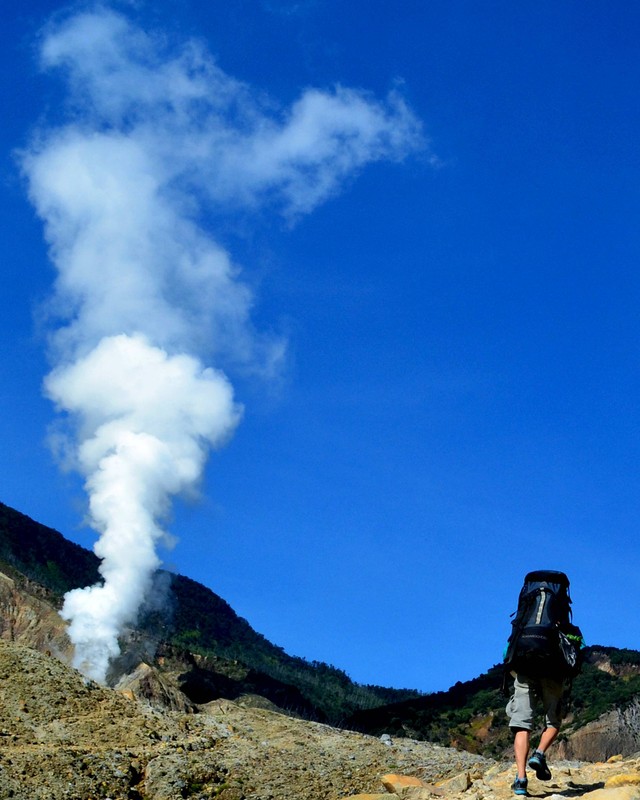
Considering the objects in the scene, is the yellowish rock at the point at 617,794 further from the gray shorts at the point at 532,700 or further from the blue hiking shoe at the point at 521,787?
the gray shorts at the point at 532,700

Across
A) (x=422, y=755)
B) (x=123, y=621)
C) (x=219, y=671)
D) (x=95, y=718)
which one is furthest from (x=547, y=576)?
(x=219, y=671)

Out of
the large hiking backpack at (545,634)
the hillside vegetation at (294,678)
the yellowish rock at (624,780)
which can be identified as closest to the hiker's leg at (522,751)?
the large hiking backpack at (545,634)

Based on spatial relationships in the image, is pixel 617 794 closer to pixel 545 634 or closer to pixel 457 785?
pixel 545 634

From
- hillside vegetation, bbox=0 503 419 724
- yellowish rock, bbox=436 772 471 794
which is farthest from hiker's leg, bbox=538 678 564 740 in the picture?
hillside vegetation, bbox=0 503 419 724

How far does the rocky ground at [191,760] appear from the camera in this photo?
36.8 feet

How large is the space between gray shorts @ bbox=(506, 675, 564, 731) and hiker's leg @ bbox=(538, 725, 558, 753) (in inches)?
1.8

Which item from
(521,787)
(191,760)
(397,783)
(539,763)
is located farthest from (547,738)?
(191,760)

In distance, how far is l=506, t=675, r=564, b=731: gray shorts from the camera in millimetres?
8594

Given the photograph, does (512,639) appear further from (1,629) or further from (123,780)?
(1,629)

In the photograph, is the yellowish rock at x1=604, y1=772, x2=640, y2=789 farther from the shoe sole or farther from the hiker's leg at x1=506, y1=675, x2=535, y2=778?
the hiker's leg at x1=506, y1=675, x2=535, y2=778

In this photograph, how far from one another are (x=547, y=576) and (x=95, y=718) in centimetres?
1459

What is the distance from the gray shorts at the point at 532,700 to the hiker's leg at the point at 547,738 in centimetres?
5

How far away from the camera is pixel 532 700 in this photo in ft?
28.8

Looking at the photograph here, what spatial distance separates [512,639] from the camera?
8.85 meters
